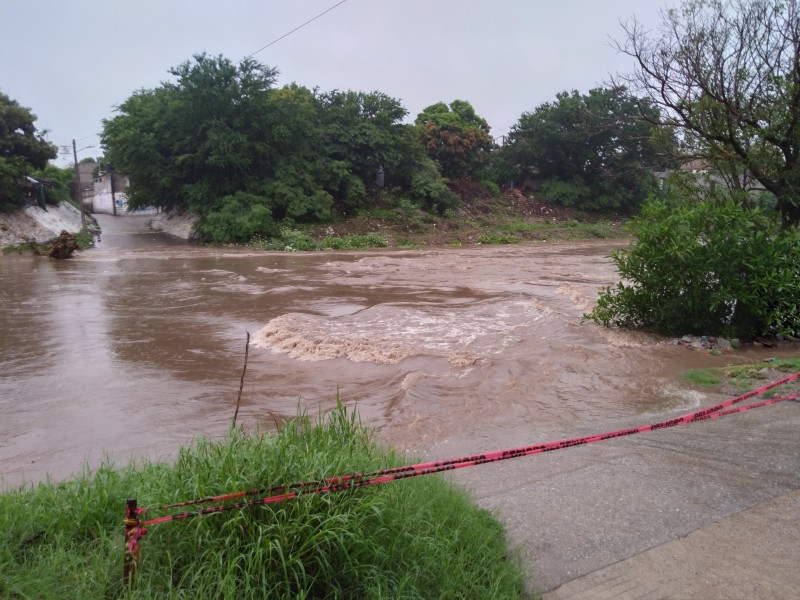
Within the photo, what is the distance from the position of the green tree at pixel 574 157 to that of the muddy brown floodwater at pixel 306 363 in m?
29.7

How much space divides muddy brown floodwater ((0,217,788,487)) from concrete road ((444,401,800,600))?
1.30 metres

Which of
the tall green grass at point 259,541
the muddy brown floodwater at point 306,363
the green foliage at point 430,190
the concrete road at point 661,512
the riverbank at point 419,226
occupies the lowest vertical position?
Answer: the muddy brown floodwater at point 306,363

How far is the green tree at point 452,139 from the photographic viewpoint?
44281mm

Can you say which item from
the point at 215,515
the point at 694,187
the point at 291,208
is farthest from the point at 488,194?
the point at 215,515

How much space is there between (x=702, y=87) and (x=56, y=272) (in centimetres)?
1943

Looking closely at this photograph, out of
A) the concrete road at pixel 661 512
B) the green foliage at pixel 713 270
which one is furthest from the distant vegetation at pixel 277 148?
the concrete road at pixel 661 512

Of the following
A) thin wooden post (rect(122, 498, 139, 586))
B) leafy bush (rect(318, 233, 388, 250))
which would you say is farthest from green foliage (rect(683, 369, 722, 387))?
leafy bush (rect(318, 233, 388, 250))

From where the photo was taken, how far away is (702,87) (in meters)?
9.52

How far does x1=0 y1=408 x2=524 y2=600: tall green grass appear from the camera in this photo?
2500 mm

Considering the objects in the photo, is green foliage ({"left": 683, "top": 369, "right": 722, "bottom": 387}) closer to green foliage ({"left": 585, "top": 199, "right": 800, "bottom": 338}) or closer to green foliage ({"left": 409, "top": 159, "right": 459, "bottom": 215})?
green foliage ({"left": 585, "top": 199, "right": 800, "bottom": 338})

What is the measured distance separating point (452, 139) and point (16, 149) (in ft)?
90.5

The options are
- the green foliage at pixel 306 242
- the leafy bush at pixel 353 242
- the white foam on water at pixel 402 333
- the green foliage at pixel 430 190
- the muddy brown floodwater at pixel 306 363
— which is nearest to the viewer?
the muddy brown floodwater at pixel 306 363

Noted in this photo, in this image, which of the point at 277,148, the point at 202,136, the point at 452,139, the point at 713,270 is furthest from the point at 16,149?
the point at 713,270

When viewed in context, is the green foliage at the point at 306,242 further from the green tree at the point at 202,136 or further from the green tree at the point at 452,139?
the green tree at the point at 452,139
